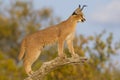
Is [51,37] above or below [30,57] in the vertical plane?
above

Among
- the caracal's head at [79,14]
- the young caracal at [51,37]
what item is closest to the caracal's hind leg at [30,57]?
the young caracal at [51,37]

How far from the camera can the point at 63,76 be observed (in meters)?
24.1

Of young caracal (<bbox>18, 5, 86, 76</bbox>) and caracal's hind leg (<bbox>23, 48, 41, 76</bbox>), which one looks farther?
caracal's hind leg (<bbox>23, 48, 41, 76</bbox>)

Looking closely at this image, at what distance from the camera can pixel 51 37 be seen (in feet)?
44.3

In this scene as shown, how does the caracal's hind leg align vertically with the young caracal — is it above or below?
below

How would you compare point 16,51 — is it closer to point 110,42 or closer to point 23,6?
point 23,6

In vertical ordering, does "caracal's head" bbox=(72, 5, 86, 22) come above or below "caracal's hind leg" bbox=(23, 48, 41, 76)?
above

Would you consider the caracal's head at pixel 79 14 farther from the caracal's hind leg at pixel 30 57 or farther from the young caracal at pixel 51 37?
the caracal's hind leg at pixel 30 57

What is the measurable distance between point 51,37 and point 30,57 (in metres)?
0.82

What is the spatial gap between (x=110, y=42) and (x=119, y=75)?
5035 millimetres

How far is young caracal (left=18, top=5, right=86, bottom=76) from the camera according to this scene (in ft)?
44.4

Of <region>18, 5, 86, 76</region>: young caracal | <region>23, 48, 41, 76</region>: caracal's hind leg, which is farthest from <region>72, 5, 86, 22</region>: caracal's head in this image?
<region>23, 48, 41, 76</region>: caracal's hind leg

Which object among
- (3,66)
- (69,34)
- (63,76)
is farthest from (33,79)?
(3,66)

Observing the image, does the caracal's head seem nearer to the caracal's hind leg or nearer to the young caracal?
the young caracal
